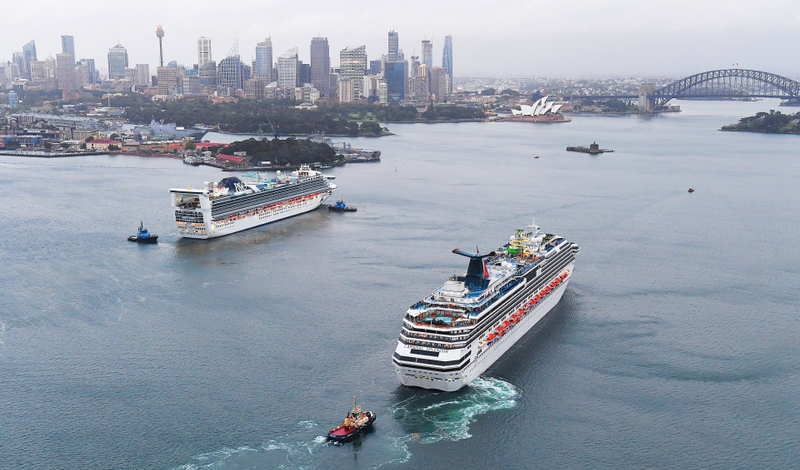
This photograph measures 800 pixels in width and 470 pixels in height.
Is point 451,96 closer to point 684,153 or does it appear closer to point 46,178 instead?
point 684,153

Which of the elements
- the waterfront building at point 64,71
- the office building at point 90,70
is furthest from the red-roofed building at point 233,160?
the office building at point 90,70

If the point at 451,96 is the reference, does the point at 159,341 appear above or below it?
below

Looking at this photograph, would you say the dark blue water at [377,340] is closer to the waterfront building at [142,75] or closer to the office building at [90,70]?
the waterfront building at [142,75]

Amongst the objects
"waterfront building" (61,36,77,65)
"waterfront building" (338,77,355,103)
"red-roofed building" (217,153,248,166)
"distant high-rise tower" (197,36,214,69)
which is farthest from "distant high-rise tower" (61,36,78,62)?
"red-roofed building" (217,153,248,166)

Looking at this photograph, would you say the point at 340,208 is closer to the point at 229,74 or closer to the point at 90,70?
the point at 229,74

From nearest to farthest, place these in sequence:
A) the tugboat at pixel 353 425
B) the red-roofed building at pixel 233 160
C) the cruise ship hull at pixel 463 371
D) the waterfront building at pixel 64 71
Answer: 1. the tugboat at pixel 353 425
2. the cruise ship hull at pixel 463 371
3. the red-roofed building at pixel 233 160
4. the waterfront building at pixel 64 71

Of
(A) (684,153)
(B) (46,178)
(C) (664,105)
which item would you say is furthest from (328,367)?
(C) (664,105)

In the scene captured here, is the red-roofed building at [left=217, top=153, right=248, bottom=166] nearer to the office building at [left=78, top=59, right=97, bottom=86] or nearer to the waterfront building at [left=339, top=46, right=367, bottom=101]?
the waterfront building at [left=339, top=46, right=367, bottom=101]
